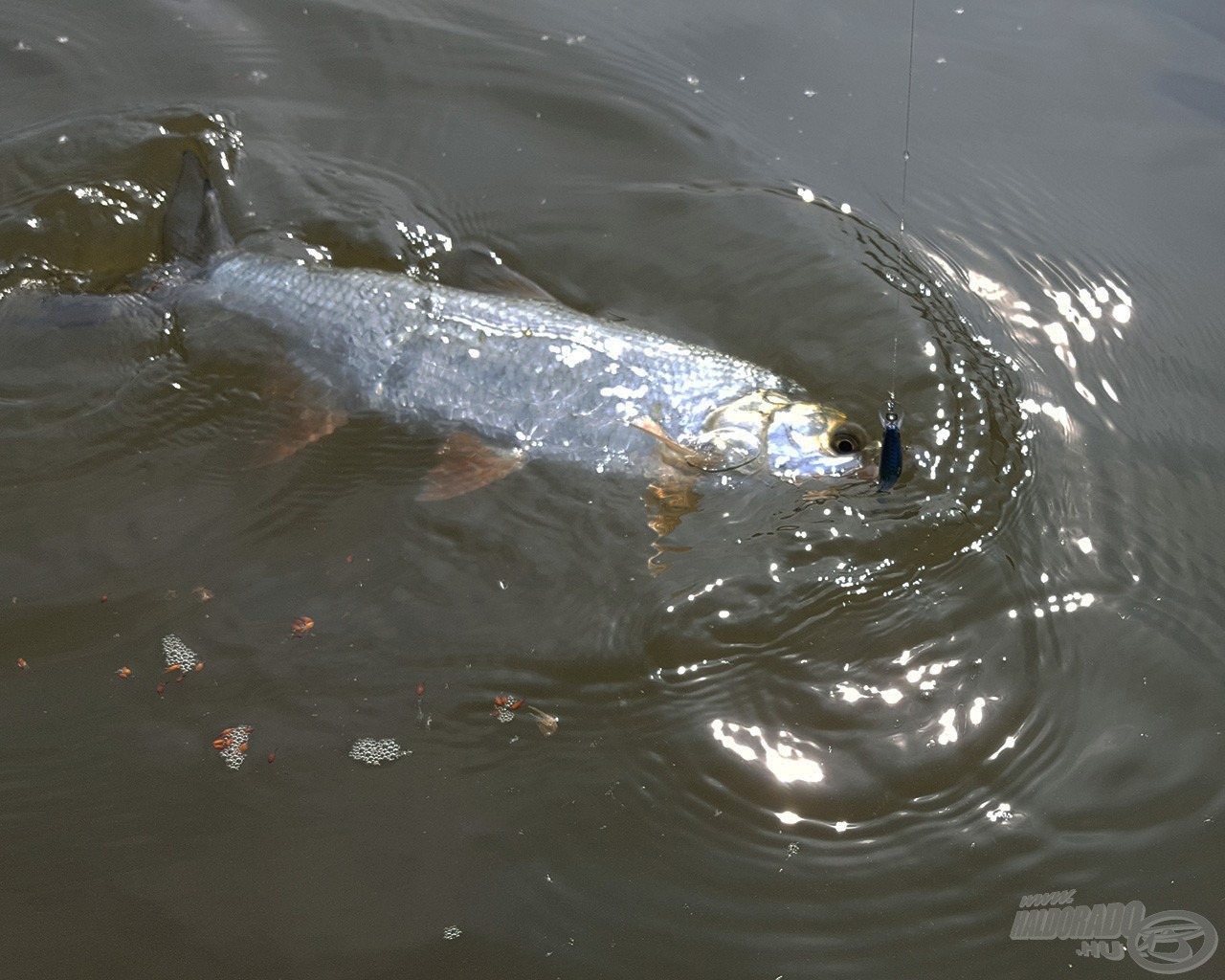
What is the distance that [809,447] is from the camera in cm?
390

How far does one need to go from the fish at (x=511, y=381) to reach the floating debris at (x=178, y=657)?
3.17ft

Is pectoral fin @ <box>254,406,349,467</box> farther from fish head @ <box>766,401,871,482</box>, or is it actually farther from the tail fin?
fish head @ <box>766,401,871,482</box>

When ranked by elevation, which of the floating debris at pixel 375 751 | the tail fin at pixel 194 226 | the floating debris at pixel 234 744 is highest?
the tail fin at pixel 194 226

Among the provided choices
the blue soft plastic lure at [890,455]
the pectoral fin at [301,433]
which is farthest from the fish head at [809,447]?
the pectoral fin at [301,433]

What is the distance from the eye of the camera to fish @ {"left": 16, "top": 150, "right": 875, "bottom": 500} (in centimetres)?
391

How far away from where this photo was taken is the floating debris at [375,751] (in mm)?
3105

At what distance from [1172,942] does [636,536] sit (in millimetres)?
2017

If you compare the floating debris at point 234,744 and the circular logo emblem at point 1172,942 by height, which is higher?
the circular logo emblem at point 1172,942

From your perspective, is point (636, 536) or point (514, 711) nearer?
point (514, 711)

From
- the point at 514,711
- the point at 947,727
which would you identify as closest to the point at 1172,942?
the point at 947,727

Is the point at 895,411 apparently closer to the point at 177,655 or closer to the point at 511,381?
the point at 511,381

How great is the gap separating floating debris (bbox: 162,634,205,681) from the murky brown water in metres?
0.03

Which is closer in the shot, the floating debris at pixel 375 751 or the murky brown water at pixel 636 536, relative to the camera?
the murky brown water at pixel 636 536

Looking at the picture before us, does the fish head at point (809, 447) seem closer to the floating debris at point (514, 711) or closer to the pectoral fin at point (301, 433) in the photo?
the floating debris at point (514, 711)
